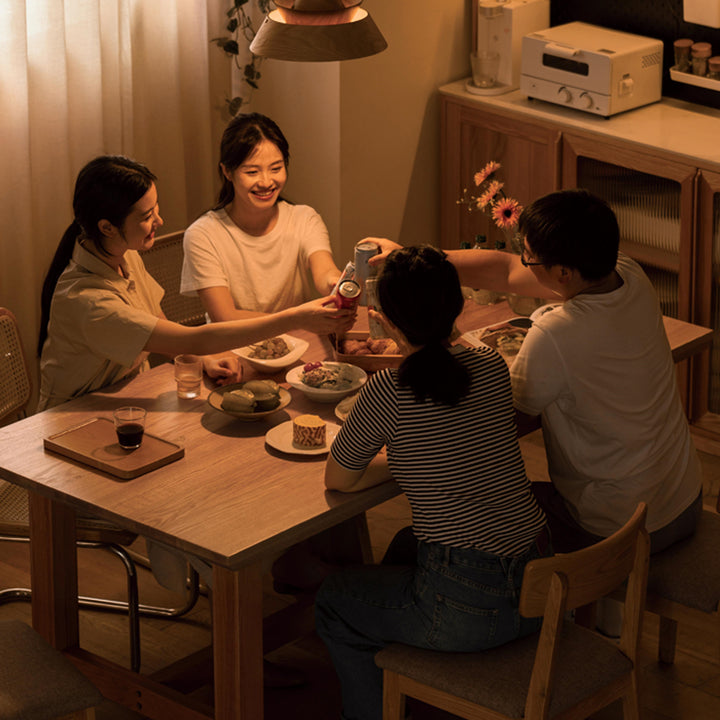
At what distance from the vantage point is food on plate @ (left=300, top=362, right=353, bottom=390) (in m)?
2.75

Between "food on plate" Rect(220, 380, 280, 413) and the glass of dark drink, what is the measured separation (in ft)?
0.60

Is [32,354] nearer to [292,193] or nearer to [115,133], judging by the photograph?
[115,133]

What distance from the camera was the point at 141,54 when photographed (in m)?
4.05

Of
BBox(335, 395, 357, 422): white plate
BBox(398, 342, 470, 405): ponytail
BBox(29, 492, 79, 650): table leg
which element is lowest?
BBox(29, 492, 79, 650): table leg

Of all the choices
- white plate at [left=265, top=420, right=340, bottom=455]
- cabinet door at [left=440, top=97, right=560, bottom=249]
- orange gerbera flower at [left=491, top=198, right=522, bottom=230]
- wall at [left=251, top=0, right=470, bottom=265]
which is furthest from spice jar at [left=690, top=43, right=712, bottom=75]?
white plate at [left=265, top=420, right=340, bottom=455]

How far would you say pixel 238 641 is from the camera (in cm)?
231

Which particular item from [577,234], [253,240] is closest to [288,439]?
[577,234]

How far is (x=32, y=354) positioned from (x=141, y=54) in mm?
1039

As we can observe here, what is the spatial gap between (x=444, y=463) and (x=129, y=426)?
0.67 m

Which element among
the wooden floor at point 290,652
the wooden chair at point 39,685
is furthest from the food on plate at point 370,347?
the wooden chair at point 39,685

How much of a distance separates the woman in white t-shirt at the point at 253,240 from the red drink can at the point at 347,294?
415 mm

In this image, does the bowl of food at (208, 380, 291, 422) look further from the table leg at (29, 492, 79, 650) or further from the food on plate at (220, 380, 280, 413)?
the table leg at (29, 492, 79, 650)

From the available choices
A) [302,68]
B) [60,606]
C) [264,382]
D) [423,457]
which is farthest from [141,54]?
[423,457]

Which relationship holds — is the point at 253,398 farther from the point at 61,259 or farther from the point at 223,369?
the point at 61,259
